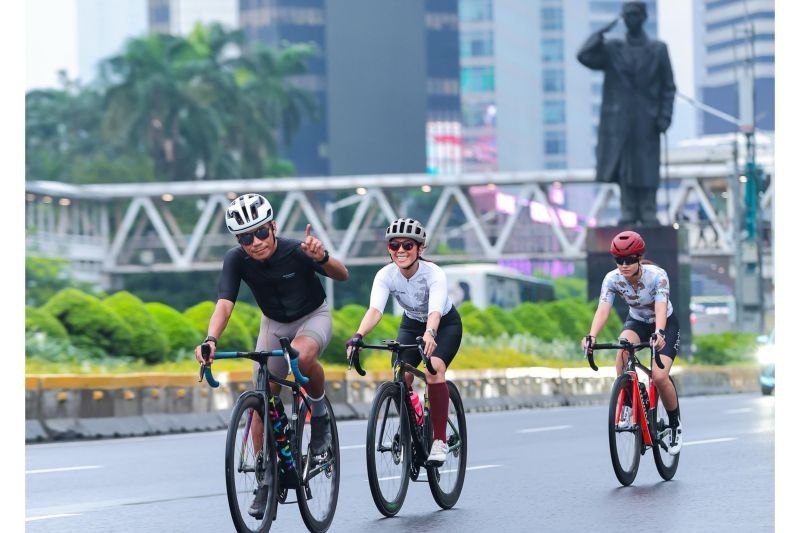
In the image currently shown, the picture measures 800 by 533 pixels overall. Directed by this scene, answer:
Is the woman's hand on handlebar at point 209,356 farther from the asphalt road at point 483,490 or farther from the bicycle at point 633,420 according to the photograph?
the bicycle at point 633,420

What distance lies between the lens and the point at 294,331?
401 inches

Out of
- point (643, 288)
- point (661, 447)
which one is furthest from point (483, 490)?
point (643, 288)

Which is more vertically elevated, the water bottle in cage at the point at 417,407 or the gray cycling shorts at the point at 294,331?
the gray cycling shorts at the point at 294,331

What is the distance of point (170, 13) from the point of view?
19300 centimetres

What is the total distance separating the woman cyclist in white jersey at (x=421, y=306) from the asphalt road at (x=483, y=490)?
2.29 ft

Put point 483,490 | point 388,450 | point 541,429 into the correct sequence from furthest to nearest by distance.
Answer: point 541,429, point 483,490, point 388,450

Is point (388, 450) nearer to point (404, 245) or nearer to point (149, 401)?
point (404, 245)

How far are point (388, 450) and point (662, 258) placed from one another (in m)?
36.5

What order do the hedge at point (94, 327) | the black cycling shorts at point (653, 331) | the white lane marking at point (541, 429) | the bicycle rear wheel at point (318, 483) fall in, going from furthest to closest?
the hedge at point (94, 327) → the white lane marking at point (541, 429) → the black cycling shorts at point (653, 331) → the bicycle rear wheel at point (318, 483)

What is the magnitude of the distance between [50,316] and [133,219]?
67.3m

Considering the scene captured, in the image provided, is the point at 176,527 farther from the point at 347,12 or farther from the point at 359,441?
the point at 347,12

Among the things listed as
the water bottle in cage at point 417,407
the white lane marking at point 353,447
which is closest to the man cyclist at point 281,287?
the water bottle in cage at point 417,407

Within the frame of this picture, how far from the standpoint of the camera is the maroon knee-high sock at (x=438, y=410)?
1115cm
